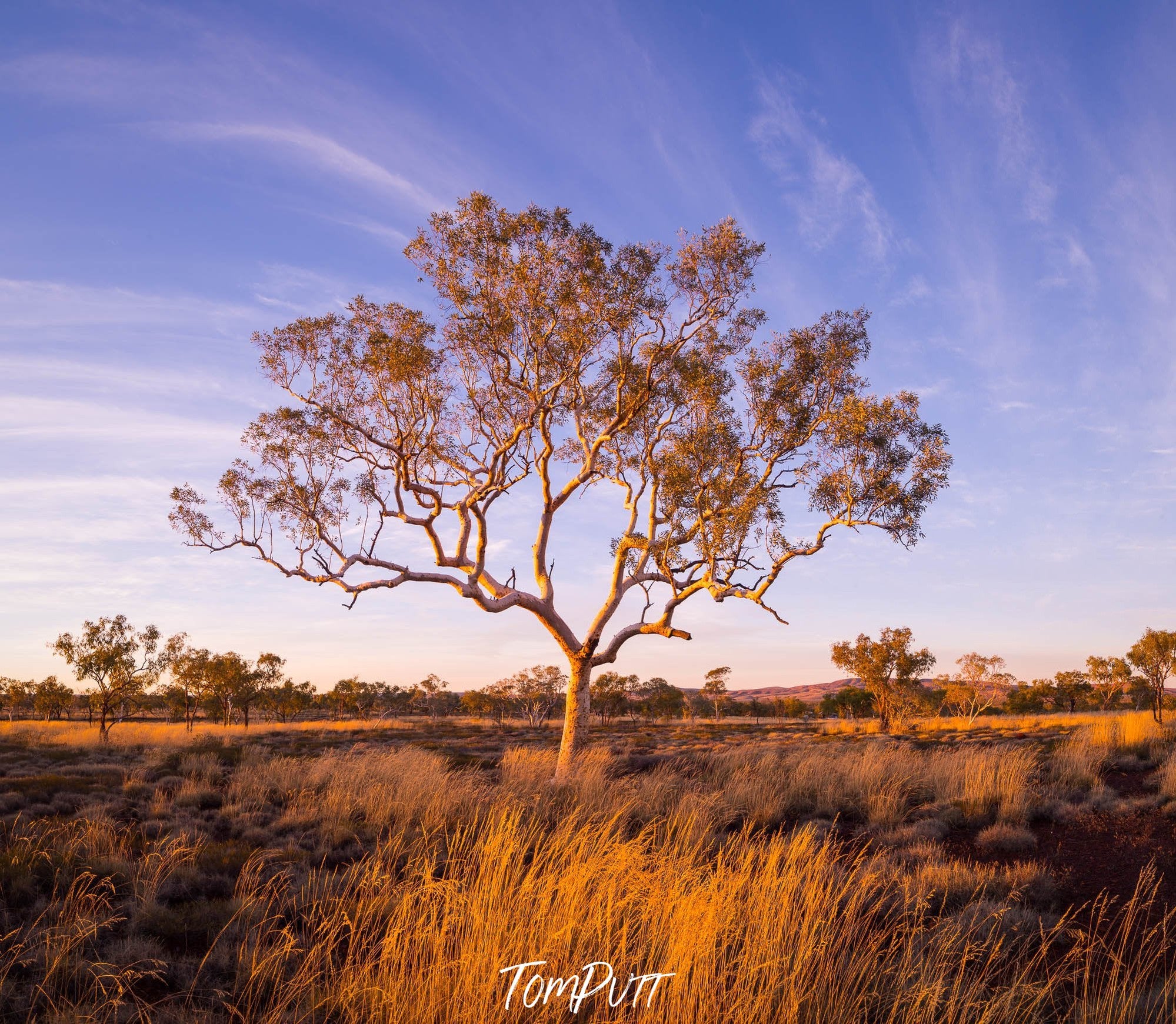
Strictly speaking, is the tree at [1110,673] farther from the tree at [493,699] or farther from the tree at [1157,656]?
the tree at [493,699]

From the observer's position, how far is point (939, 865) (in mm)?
8227

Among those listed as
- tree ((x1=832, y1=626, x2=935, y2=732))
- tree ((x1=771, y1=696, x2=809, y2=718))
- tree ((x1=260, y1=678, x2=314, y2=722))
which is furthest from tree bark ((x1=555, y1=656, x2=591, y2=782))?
tree ((x1=771, y1=696, x2=809, y2=718))

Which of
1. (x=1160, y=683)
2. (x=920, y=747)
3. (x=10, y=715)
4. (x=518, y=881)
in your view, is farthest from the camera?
(x=10, y=715)

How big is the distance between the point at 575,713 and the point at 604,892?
11.8m

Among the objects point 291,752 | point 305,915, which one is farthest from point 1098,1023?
point 291,752

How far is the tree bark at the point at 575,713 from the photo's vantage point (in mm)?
16594

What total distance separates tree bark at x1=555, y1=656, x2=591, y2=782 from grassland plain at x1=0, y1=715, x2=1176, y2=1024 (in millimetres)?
1406

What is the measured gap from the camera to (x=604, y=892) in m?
5.43

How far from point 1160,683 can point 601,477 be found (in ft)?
156

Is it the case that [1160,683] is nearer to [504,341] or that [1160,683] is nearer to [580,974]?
[504,341]

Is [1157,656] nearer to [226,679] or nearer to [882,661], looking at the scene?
[882,661]

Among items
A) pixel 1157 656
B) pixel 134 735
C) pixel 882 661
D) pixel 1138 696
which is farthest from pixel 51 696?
pixel 1138 696

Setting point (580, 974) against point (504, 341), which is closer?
point (580, 974)

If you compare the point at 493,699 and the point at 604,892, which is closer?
the point at 604,892
